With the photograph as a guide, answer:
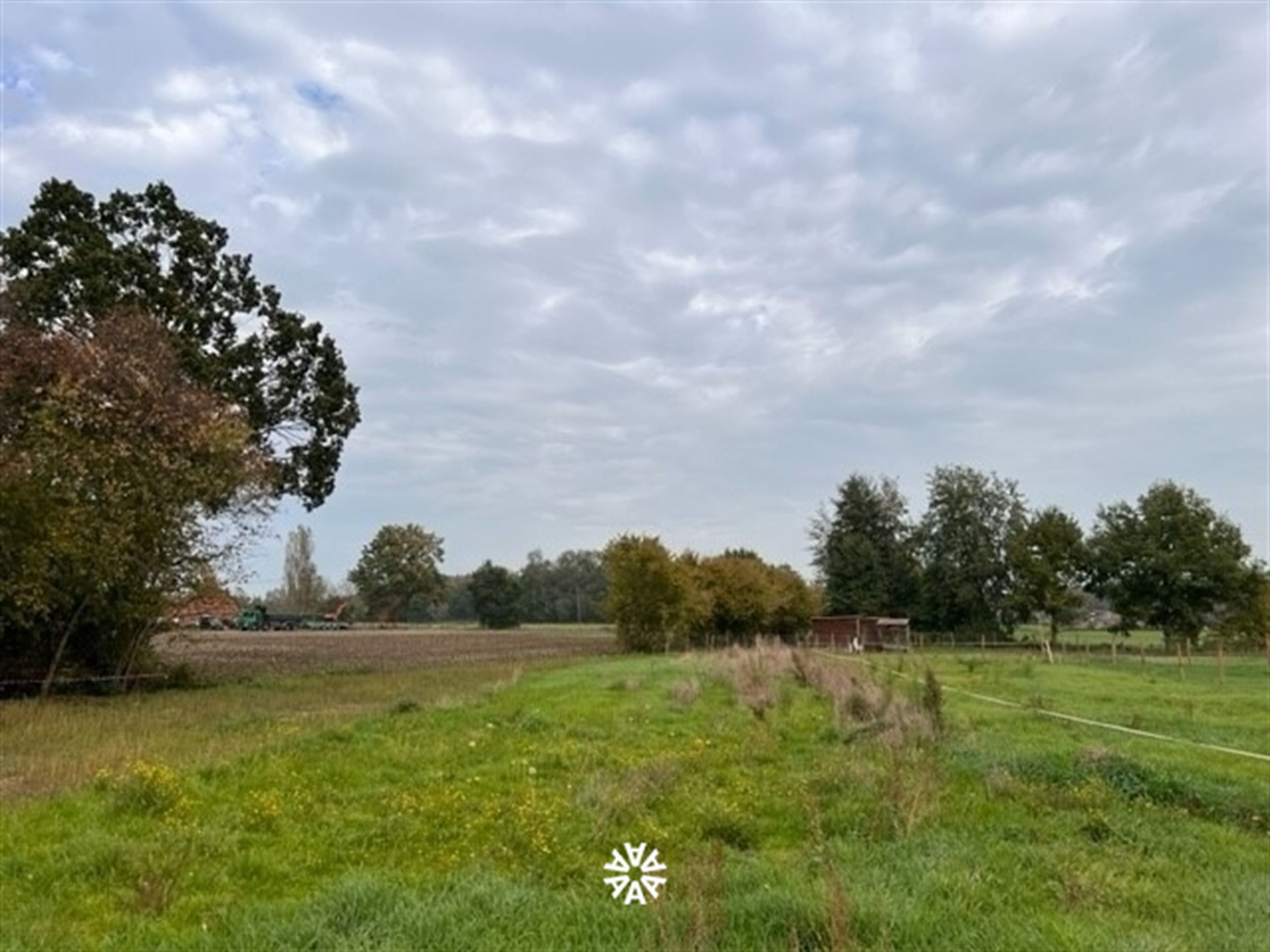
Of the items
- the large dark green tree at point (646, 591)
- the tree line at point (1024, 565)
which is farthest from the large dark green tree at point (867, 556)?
the large dark green tree at point (646, 591)

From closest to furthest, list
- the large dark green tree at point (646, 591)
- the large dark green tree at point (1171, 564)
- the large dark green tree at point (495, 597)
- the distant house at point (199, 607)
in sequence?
the distant house at point (199, 607) < the large dark green tree at point (646, 591) < the large dark green tree at point (1171, 564) < the large dark green tree at point (495, 597)

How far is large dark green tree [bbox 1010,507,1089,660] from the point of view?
208 feet

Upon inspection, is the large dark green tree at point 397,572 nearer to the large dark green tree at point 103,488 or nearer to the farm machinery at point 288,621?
the farm machinery at point 288,621

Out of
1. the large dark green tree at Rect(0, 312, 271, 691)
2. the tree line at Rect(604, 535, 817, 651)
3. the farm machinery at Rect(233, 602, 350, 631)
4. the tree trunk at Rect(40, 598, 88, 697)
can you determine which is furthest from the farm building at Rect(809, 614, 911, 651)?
the farm machinery at Rect(233, 602, 350, 631)

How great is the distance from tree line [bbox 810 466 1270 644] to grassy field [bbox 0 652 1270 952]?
50201 mm

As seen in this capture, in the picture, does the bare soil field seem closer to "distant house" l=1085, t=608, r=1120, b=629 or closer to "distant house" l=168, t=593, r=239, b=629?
"distant house" l=168, t=593, r=239, b=629

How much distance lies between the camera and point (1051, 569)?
63531 millimetres

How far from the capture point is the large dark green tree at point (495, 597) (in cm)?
9244

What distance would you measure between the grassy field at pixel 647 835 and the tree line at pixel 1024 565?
50.2 m

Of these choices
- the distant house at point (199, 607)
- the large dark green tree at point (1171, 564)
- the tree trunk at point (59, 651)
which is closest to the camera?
the tree trunk at point (59, 651)

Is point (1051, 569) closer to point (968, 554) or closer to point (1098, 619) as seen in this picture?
point (968, 554)

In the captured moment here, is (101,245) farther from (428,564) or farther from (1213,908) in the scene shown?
(428,564)

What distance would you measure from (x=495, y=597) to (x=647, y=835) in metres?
86.4

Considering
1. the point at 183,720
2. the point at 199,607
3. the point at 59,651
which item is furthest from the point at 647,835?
the point at 199,607
